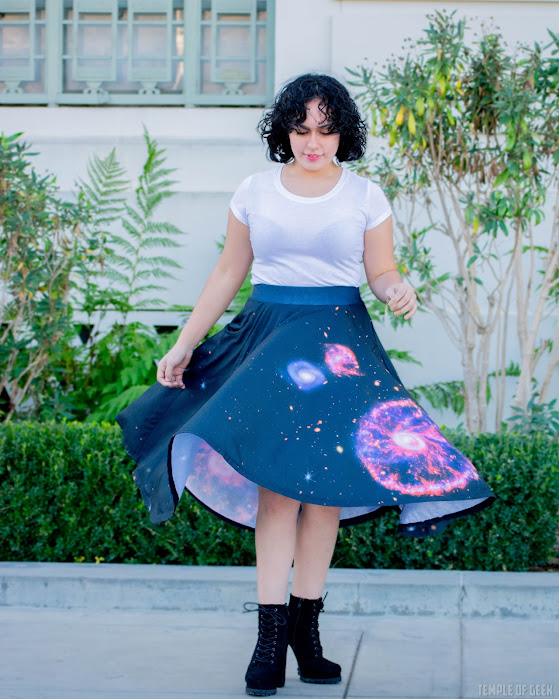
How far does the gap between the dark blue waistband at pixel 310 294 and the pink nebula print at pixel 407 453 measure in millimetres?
381

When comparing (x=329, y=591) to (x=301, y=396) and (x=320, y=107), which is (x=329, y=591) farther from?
(x=320, y=107)

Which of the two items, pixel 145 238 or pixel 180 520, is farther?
pixel 145 238

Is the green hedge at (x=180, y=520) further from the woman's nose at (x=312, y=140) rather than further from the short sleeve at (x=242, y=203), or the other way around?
the woman's nose at (x=312, y=140)

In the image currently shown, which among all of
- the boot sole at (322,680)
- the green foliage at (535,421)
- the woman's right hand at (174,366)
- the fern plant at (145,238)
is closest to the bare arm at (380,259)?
the woman's right hand at (174,366)

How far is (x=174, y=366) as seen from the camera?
310cm

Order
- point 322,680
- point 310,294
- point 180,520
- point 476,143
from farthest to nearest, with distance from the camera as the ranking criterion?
point 476,143 → point 180,520 → point 322,680 → point 310,294

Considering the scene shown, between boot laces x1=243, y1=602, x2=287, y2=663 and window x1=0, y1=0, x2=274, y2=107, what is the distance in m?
5.41

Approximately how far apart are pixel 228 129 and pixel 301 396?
5092 millimetres

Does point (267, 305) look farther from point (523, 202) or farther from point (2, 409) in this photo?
point (2, 409)

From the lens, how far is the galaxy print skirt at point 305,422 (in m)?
2.69

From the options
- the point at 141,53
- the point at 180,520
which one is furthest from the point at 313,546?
the point at 141,53

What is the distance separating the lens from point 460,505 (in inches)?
119

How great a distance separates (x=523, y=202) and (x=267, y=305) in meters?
2.83

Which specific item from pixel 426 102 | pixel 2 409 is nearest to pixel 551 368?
pixel 426 102
